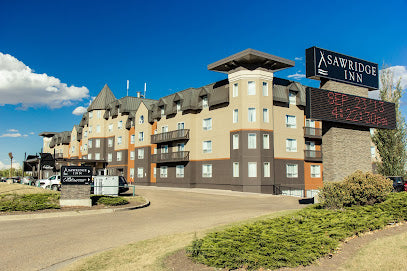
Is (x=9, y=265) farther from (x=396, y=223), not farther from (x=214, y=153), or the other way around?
(x=214, y=153)

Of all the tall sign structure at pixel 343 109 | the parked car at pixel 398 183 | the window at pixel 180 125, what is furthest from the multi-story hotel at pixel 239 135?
the tall sign structure at pixel 343 109

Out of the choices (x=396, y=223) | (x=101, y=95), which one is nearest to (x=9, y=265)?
(x=396, y=223)

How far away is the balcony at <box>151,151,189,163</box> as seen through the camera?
147ft

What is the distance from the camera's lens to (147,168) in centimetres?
5328

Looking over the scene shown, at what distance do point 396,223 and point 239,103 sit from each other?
2717 centimetres

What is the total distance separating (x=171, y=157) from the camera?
4672cm

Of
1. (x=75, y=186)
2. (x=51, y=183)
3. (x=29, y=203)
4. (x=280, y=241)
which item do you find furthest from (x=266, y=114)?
(x=280, y=241)

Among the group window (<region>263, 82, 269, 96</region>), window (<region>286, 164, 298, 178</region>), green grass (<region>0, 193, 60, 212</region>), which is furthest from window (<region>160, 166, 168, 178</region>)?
green grass (<region>0, 193, 60, 212</region>)

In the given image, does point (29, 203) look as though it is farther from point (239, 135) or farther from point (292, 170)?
point (292, 170)

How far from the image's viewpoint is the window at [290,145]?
39812 millimetres

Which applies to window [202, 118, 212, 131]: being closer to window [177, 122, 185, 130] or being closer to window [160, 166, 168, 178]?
window [177, 122, 185, 130]

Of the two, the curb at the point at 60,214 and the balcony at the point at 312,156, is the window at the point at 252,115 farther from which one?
the curb at the point at 60,214

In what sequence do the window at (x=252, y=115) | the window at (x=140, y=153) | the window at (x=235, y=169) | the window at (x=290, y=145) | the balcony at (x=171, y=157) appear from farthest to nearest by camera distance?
1. the window at (x=140, y=153)
2. the balcony at (x=171, y=157)
3. the window at (x=290, y=145)
4. the window at (x=235, y=169)
5. the window at (x=252, y=115)

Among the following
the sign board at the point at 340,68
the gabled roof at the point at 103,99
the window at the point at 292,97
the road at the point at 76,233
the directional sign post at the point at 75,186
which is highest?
the gabled roof at the point at 103,99
